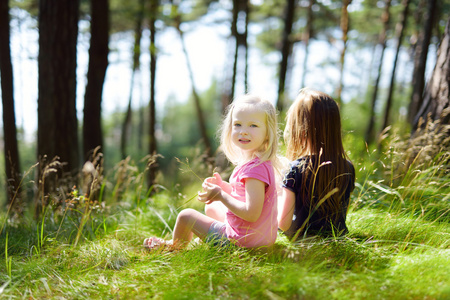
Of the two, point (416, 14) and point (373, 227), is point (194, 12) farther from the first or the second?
point (373, 227)

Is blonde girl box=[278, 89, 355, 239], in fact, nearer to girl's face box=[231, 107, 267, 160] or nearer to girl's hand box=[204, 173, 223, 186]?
girl's face box=[231, 107, 267, 160]

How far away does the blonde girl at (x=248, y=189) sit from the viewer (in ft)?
6.94

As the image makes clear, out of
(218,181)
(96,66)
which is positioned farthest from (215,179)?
(96,66)

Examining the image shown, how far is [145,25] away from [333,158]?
12830 millimetres

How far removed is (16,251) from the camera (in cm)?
261

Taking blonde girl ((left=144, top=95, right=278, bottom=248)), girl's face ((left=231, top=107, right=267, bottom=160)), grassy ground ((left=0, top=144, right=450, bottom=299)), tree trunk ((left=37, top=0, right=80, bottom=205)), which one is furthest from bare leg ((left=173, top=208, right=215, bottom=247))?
tree trunk ((left=37, top=0, right=80, bottom=205))

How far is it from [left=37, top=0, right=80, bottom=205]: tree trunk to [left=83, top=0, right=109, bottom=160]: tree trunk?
1875 mm

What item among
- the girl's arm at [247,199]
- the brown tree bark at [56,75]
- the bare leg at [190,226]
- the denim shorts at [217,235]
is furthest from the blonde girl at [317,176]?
the brown tree bark at [56,75]

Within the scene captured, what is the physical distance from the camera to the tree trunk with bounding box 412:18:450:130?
11.8ft

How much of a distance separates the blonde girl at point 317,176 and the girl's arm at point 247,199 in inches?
11.9

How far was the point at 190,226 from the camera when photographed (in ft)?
7.88

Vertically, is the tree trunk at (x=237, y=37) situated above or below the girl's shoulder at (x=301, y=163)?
above

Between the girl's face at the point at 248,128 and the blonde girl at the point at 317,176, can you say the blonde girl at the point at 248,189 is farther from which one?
the blonde girl at the point at 317,176

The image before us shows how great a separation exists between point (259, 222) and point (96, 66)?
16.5 feet
